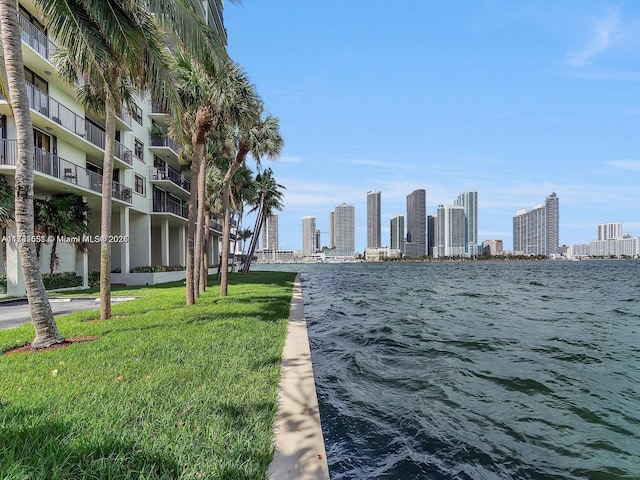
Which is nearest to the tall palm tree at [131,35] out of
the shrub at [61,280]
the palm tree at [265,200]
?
the shrub at [61,280]

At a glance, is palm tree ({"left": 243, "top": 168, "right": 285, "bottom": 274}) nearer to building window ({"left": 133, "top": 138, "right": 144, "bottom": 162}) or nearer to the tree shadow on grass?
building window ({"left": 133, "top": 138, "right": 144, "bottom": 162})

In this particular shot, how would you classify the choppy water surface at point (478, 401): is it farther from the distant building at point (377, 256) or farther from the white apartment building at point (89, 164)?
the distant building at point (377, 256)

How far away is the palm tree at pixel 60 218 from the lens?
60.8 ft

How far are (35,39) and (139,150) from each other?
12722 mm

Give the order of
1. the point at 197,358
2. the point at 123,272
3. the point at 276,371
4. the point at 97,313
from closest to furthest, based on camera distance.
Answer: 1. the point at 276,371
2. the point at 197,358
3. the point at 97,313
4. the point at 123,272

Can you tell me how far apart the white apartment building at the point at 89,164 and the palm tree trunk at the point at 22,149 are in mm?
5028

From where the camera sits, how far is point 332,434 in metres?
4.75

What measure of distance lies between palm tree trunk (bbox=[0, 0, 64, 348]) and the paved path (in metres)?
4.11

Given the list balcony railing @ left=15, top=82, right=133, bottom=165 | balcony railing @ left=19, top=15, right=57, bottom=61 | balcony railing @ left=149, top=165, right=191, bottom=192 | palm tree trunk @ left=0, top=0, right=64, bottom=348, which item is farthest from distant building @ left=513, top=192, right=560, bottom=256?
palm tree trunk @ left=0, top=0, right=64, bottom=348

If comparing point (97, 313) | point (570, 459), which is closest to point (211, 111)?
point (97, 313)

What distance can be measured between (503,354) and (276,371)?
6349 millimetres

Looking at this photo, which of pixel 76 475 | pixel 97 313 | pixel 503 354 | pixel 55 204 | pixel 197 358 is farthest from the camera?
pixel 55 204

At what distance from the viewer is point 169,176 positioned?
3447 cm

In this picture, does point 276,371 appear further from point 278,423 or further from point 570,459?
point 570,459
